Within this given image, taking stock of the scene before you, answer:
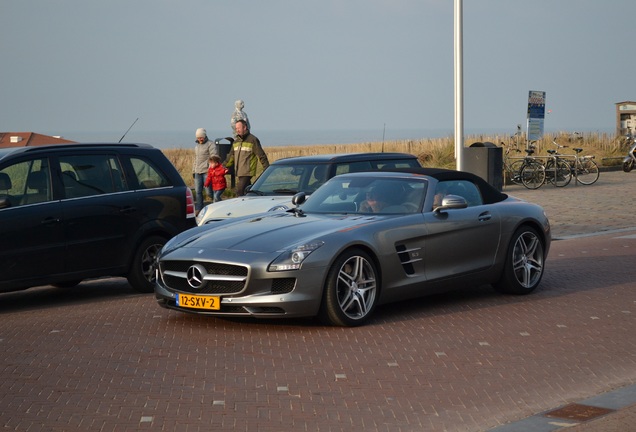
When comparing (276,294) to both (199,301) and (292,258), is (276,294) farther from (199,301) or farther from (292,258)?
(199,301)

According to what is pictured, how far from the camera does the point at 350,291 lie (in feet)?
30.9

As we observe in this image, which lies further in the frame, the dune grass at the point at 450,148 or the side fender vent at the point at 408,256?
the dune grass at the point at 450,148

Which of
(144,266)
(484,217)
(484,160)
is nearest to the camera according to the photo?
(484,217)

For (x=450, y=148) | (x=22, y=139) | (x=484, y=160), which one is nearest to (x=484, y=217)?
(x=484, y=160)

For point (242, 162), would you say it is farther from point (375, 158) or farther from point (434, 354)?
point (434, 354)

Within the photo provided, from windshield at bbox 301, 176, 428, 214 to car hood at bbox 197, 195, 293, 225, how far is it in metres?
3.53

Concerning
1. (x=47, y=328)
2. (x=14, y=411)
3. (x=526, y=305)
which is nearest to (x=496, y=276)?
(x=526, y=305)

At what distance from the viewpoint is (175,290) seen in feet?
31.4

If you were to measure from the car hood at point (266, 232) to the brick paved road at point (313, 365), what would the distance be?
736 mm

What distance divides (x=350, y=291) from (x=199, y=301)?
1345 mm

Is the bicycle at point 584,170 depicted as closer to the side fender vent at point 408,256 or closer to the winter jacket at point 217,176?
the winter jacket at point 217,176

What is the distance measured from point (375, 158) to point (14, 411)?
9.61 metres

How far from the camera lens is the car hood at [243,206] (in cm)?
1471

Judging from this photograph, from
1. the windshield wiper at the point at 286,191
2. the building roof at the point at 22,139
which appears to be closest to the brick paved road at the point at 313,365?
the windshield wiper at the point at 286,191
